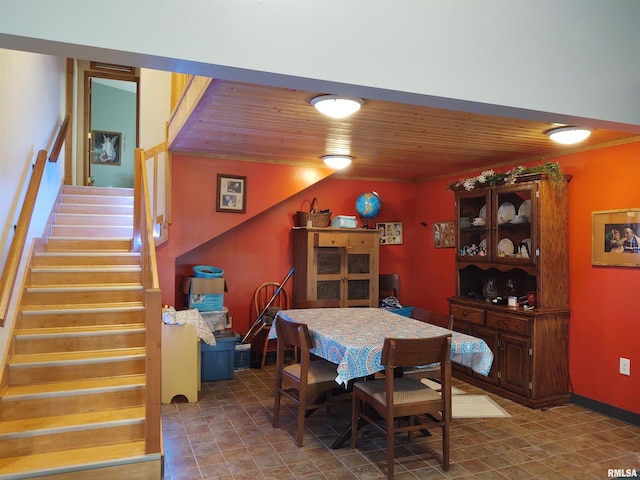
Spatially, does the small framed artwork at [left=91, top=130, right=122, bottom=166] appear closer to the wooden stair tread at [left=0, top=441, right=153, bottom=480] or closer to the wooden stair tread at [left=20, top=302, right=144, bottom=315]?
the wooden stair tread at [left=20, top=302, right=144, bottom=315]

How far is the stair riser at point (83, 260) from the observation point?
396 centimetres

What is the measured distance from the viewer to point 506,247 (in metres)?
4.36

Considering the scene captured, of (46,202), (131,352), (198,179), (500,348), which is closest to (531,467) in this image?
(500,348)

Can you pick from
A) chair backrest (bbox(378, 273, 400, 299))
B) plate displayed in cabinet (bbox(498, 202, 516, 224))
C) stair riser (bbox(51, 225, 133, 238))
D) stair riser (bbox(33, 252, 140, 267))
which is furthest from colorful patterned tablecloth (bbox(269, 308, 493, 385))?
stair riser (bbox(51, 225, 133, 238))

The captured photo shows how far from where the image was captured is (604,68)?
249 cm

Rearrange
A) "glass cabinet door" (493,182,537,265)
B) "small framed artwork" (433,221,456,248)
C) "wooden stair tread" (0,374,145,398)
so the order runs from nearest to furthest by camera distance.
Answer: "wooden stair tread" (0,374,145,398), "glass cabinet door" (493,182,537,265), "small framed artwork" (433,221,456,248)

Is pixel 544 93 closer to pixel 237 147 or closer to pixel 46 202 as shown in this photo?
pixel 237 147

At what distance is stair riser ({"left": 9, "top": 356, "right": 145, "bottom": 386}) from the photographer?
3004mm

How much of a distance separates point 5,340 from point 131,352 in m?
0.80

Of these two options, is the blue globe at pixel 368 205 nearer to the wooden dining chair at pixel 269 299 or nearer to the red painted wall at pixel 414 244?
the red painted wall at pixel 414 244

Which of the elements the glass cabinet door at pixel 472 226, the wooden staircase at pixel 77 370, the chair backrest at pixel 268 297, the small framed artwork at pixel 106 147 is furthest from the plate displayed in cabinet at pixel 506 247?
the small framed artwork at pixel 106 147

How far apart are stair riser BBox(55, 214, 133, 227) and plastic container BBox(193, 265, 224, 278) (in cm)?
92

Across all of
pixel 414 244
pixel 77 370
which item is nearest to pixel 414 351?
pixel 77 370

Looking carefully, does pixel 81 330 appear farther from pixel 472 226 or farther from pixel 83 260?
pixel 472 226
